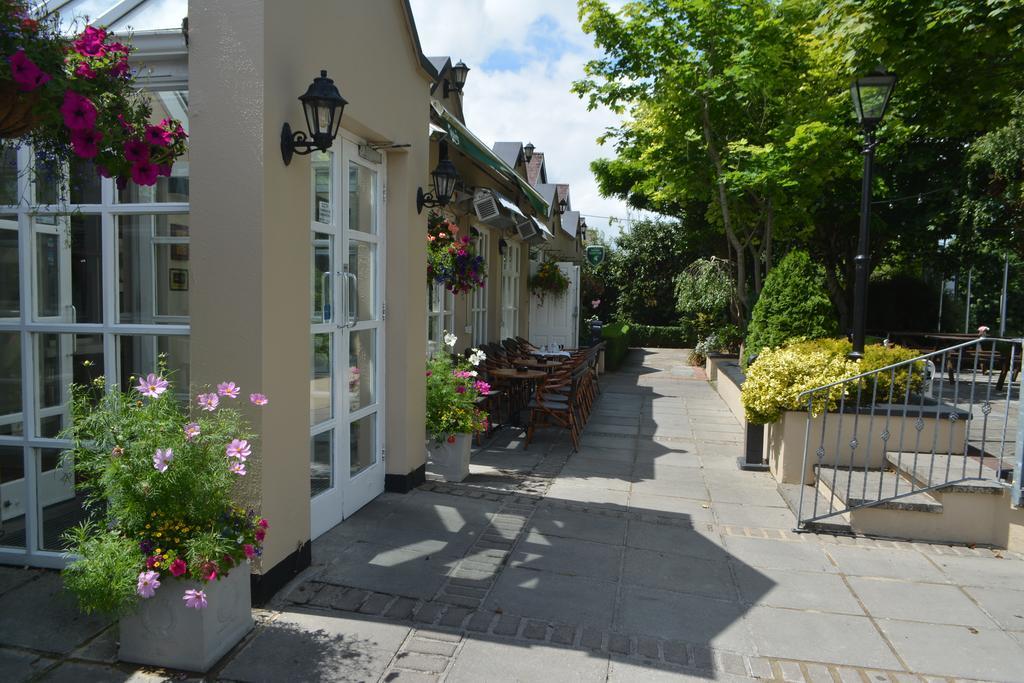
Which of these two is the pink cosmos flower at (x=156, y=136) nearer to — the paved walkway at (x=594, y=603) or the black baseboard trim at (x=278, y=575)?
the black baseboard trim at (x=278, y=575)

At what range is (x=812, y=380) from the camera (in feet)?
19.7

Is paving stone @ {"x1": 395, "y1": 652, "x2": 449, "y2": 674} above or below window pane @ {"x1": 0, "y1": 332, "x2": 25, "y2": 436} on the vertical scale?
below

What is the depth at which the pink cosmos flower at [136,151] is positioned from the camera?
2.64m

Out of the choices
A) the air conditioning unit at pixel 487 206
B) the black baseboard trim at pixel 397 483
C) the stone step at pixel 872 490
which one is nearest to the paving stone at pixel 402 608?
the black baseboard trim at pixel 397 483

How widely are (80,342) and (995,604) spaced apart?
513 cm

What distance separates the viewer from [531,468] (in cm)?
650

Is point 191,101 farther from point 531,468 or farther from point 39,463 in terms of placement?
point 531,468

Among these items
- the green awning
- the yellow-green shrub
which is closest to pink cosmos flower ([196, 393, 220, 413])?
the green awning

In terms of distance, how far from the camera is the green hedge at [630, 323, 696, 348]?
25328 mm

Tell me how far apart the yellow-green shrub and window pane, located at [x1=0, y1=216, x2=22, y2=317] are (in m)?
5.54

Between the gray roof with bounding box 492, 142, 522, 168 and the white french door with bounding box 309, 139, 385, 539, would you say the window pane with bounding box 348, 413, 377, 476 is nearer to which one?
the white french door with bounding box 309, 139, 385, 539

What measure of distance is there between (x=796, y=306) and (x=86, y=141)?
7853 mm

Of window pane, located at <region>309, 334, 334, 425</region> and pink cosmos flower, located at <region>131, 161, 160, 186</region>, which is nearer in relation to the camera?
pink cosmos flower, located at <region>131, 161, 160, 186</region>

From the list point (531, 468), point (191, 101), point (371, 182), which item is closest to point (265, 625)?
point (191, 101)
